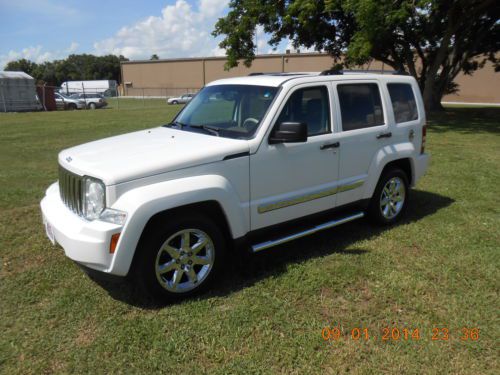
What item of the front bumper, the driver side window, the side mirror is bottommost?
the front bumper

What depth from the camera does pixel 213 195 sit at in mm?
3480

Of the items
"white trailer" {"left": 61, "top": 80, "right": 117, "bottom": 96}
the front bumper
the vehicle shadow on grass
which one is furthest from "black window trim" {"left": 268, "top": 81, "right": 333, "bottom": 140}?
"white trailer" {"left": 61, "top": 80, "right": 117, "bottom": 96}

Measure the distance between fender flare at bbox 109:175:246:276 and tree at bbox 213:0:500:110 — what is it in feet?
39.0

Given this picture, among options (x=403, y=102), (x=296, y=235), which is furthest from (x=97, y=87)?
(x=296, y=235)

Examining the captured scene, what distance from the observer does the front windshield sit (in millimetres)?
4023

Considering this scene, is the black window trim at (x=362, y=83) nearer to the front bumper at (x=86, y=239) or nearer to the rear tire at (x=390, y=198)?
the rear tire at (x=390, y=198)

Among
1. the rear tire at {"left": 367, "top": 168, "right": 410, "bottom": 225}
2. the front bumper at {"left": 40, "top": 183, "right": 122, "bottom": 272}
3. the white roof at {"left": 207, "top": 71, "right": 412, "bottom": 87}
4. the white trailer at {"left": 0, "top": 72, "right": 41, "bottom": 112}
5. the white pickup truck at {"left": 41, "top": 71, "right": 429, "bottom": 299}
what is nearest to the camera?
the front bumper at {"left": 40, "top": 183, "right": 122, "bottom": 272}

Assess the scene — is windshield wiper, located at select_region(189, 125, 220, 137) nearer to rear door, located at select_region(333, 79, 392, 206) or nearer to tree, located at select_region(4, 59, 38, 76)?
rear door, located at select_region(333, 79, 392, 206)

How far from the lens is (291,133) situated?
372cm

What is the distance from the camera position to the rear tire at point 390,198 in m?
5.16

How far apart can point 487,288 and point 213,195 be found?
2.68 meters

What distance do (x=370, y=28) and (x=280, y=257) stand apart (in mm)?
11563

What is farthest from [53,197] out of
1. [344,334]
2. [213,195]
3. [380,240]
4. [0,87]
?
[0,87]

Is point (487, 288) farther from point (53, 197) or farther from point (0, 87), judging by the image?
point (0, 87)
